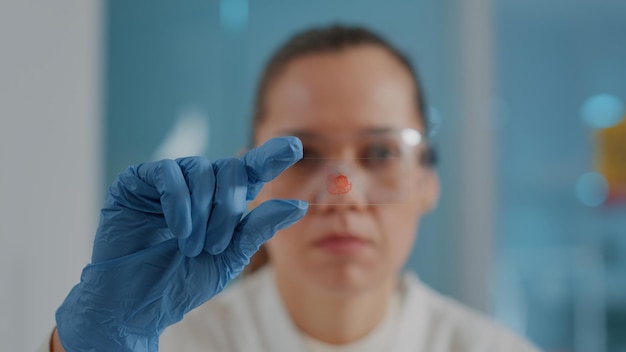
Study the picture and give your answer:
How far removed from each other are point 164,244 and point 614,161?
206cm

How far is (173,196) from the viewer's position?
2.56ft

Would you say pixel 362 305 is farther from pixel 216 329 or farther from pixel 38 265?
pixel 38 265

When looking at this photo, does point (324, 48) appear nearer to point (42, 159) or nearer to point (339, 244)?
point (339, 244)

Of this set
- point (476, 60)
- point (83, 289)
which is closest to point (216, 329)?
point (83, 289)

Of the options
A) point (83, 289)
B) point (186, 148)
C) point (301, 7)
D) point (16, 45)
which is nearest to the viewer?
point (83, 289)

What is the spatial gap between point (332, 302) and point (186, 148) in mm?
878

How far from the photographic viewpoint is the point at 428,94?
7.32ft

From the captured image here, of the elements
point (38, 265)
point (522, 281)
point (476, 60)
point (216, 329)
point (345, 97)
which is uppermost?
point (476, 60)

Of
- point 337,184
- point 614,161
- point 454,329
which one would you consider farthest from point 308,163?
point 614,161

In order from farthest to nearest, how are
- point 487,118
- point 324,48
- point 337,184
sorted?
point 487,118, point 324,48, point 337,184

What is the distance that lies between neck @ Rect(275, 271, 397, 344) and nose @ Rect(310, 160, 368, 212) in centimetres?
27

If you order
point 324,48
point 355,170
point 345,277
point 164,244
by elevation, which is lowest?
point 345,277

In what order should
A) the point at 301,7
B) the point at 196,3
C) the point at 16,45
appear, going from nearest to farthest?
the point at 16,45
the point at 196,3
the point at 301,7

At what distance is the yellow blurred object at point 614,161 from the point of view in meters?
2.35
